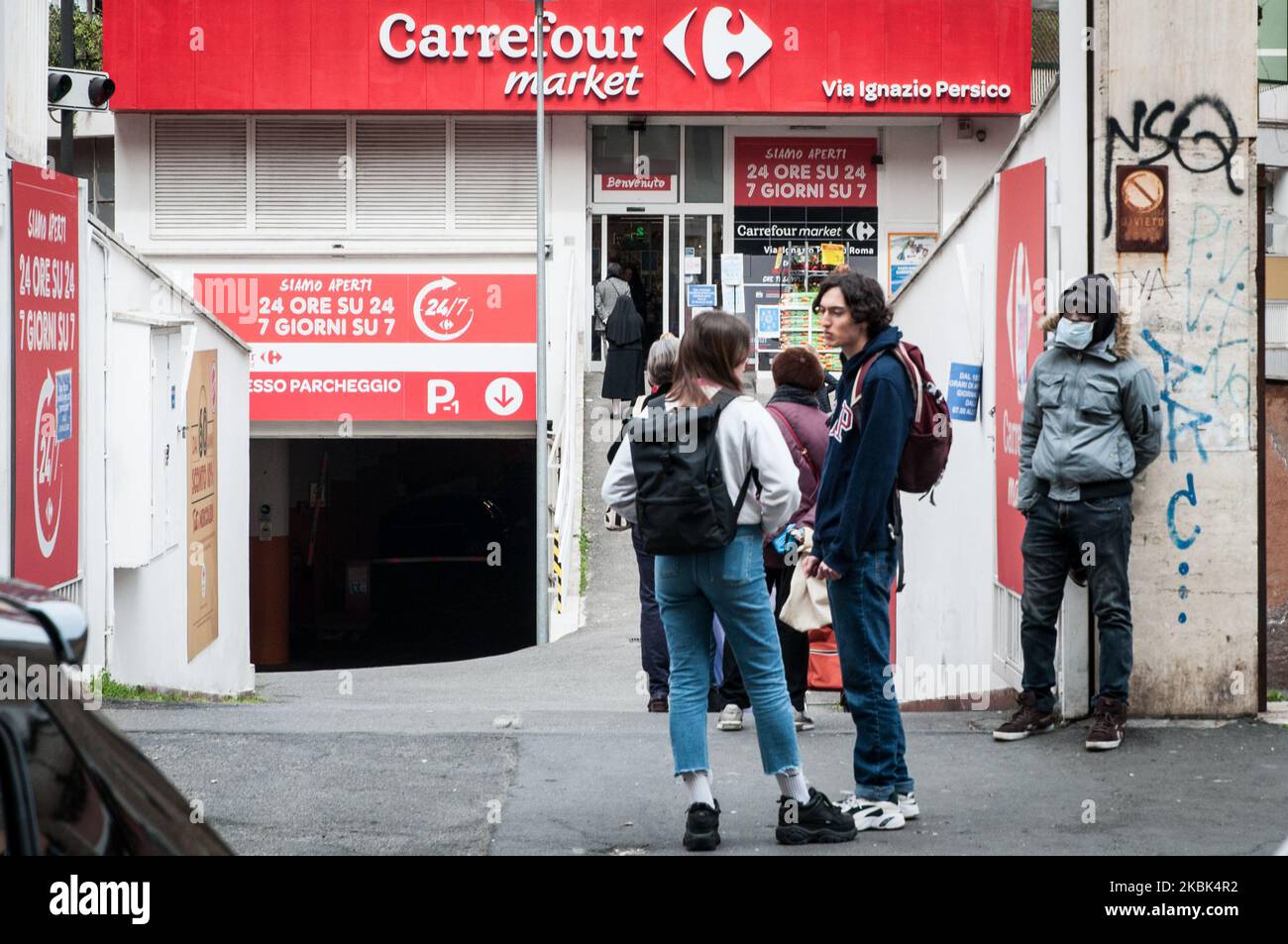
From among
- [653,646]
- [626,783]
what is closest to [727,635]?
[626,783]

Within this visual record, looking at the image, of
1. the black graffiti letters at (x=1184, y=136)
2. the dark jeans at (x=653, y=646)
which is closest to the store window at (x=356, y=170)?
the dark jeans at (x=653, y=646)

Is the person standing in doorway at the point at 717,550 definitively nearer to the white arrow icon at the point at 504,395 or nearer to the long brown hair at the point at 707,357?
the long brown hair at the point at 707,357

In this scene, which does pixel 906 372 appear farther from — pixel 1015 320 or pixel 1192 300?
pixel 1015 320

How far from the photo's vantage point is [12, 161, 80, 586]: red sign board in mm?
7184

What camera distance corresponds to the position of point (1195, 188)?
6762mm

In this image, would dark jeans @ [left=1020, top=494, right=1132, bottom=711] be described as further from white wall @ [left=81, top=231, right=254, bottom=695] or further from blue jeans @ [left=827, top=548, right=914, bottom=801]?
white wall @ [left=81, top=231, right=254, bottom=695]

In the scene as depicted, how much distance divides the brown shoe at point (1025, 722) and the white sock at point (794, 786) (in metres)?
1.85

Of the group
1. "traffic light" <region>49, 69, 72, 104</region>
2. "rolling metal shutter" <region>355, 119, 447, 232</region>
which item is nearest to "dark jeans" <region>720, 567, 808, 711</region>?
"traffic light" <region>49, 69, 72, 104</region>

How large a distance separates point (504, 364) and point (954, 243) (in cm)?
1517

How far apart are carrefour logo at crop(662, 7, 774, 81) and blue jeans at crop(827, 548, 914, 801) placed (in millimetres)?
20603

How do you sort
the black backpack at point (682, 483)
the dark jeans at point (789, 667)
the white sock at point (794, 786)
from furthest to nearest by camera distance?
1. the dark jeans at point (789, 667)
2. the white sock at point (794, 786)
3. the black backpack at point (682, 483)

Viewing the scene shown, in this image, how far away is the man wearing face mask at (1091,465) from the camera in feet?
20.6

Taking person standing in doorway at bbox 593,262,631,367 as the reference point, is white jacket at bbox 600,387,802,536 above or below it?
below
